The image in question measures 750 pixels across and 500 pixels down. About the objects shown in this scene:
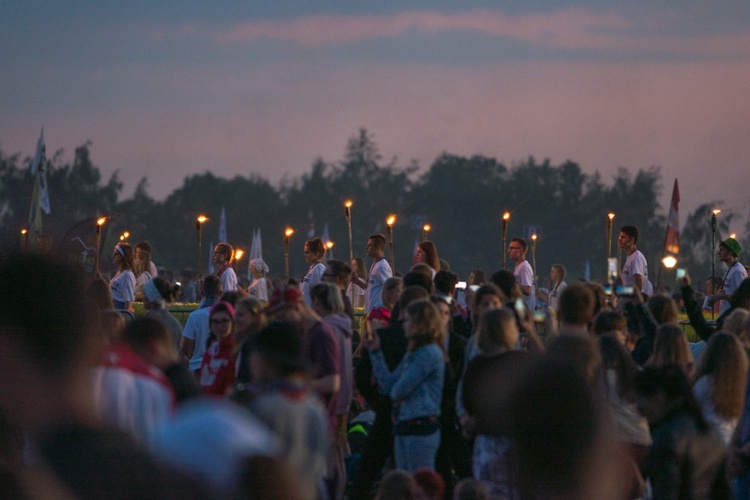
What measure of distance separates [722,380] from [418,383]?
2.10m

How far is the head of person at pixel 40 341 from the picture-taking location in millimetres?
2484

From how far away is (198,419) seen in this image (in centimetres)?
246

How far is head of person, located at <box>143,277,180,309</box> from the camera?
10.7 meters

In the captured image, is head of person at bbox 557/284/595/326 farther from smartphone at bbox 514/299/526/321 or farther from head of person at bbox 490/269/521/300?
head of person at bbox 490/269/521/300

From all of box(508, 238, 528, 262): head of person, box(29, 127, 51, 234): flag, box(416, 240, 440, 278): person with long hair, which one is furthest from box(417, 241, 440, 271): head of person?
box(29, 127, 51, 234): flag

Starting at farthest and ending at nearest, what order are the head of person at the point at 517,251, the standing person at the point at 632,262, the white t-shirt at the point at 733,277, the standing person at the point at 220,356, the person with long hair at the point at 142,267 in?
1. the person with long hair at the point at 142,267
2. the head of person at the point at 517,251
3. the white t-shirt at the point at 733,277
4. the standing person at the point at 632,262
5. the standing person at the point at 220,356

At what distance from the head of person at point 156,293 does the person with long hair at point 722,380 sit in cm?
519

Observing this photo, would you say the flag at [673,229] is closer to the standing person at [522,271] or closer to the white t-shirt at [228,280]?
the standing person at [522,271]

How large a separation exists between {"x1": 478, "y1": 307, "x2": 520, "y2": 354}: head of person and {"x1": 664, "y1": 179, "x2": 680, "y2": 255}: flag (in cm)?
549

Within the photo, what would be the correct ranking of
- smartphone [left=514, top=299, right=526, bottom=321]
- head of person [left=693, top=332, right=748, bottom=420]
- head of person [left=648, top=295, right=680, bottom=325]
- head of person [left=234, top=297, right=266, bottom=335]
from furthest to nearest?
head of person [left=648, top=295, right=680, bottom=325] < smartphone [left=514, top=299, right=526, bottom=321] < head of person [left=234, top=297, right=266, bottom=335] < head of person [left=693, top=332, right=748, bottom=420]

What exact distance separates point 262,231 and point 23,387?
113557 mm

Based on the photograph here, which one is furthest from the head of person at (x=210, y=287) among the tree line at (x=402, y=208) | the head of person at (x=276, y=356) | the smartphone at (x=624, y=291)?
the tree line at (x=402, y=208)

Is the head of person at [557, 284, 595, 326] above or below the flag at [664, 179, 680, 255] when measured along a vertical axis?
below

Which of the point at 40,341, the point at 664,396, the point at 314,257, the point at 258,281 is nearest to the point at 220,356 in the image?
the point at 664,396
